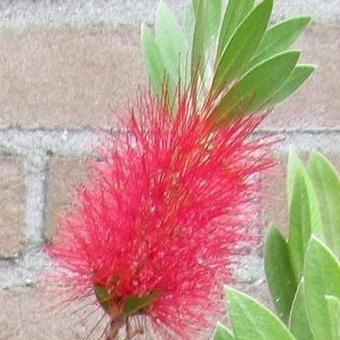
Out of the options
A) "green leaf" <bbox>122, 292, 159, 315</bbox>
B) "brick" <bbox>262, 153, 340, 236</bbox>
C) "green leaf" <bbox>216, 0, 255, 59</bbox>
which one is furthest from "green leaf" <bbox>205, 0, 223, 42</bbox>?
"brick" <bbox>262, 153, 340, 236</bbox>

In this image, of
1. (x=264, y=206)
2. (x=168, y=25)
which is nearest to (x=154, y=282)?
(x=168, y=25)

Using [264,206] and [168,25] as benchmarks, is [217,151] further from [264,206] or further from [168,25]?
[264,206]

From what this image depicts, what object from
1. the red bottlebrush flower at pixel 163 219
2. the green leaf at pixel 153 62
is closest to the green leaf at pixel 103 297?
the red bottlebrush flower at pixel 163 219

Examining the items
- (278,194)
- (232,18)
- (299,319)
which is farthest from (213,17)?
(278,194)

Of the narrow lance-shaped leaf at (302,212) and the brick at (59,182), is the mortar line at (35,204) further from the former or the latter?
the narrow lance-shaped leaf at (302,212)

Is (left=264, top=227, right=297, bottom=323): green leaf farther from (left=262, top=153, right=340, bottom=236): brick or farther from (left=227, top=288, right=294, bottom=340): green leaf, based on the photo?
(left=262, top=153, right=340, bottom=236): brick

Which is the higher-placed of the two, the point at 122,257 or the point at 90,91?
the point at 90,91
